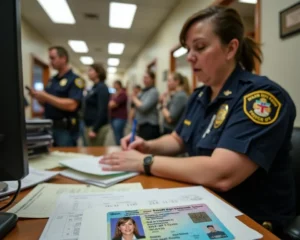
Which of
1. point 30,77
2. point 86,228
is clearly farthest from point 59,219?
point 30,77

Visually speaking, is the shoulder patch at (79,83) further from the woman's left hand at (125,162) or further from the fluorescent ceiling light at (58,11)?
the fluorescent ceiling light at (58,11)

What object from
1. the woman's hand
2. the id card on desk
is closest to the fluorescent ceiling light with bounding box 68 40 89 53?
the woman's hand

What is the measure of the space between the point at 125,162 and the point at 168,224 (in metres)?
0.41

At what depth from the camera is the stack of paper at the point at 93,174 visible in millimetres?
706

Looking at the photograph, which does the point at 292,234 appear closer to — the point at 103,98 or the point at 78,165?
the point at 78,165

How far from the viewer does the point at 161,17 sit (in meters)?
3.77

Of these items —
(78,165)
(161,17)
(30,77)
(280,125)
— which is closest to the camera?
(280,125)

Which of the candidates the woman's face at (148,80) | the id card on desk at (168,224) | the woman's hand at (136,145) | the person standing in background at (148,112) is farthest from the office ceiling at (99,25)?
the id card on desk at (168,224)

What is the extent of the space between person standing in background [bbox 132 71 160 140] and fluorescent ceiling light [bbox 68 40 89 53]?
3114mm

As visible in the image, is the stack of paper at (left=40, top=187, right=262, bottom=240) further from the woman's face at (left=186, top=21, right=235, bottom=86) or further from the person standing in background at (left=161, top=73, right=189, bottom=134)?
the person standing in background at (left=161, top=73, right=189, bottom=134)

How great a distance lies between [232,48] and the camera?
883mm

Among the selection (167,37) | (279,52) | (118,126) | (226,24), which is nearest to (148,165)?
(226,24)

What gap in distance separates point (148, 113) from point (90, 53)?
455cm

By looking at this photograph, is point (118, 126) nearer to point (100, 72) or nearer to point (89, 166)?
point (100, 72)
